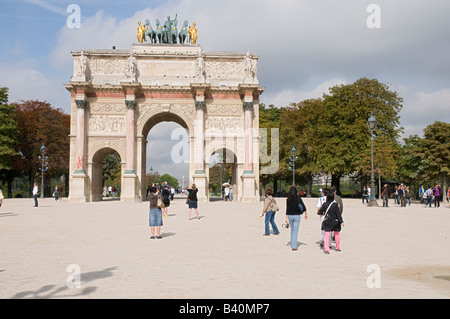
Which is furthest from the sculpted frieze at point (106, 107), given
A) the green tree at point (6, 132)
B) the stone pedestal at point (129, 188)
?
the green tree at point (6, 132)

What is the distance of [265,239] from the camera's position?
40.5 ft

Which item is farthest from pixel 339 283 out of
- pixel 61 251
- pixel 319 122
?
pixel 319 122

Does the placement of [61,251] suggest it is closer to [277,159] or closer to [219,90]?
[219,90]

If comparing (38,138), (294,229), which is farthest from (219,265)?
(38,138)

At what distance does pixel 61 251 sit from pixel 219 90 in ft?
100

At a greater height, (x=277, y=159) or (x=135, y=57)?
(x=135, y=57)

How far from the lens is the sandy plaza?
20.7 feet

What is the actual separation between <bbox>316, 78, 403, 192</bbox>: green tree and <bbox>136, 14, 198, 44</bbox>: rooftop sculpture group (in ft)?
64.6

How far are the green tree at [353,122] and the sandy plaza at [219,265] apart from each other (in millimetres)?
A: 34683

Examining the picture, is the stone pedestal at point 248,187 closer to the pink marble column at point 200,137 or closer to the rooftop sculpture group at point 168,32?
the pink marble column at point 200,137

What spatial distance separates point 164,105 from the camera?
128 feet

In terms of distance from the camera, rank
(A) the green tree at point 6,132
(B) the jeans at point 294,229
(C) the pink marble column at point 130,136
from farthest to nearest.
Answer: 1. (A) the green tree at point 6,132
2. (C) the pink marble column at point 130,136
3. (B) the jeans at point 294,229

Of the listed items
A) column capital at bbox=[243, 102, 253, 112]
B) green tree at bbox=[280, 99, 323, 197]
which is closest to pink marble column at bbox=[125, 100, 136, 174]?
column capital at bbox=[243, 102, 253, 112]

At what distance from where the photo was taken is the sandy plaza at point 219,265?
6.32 m
